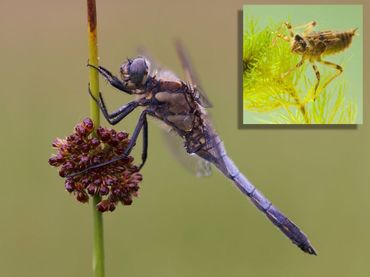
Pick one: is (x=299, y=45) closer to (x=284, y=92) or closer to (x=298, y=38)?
(x=298, y=38)

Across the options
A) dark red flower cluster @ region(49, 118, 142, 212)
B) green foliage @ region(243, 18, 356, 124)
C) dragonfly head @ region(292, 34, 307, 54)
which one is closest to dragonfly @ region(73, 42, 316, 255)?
dark red flower cluster @ region(49, 118, 142, 212)

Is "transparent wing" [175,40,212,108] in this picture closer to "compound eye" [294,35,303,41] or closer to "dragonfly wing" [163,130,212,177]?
"dragonfly wing" [163,130,212,177]

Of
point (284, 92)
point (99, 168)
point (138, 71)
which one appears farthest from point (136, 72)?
point (284, 92)

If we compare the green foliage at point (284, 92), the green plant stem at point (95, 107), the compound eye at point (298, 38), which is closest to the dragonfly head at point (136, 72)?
the green plant stem at point (95, 107)

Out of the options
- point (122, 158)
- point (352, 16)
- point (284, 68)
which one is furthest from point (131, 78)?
point (352, 16)

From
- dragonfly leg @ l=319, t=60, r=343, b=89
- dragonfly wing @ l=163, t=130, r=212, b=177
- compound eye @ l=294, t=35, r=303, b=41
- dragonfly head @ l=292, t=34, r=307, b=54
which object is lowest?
dragonfly wing @ l=163, t=130, r=212, b=177

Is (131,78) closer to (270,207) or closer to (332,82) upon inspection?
(270,207)

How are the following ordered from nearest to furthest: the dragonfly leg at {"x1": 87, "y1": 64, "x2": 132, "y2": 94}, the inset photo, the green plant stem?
the green plant stem → the dragonfly leg at {"x1": 87, "y1": 64, "x2": 132, "y2": 94} → the inset photo

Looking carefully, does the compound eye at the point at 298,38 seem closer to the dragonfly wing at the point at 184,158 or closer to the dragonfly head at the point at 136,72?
the dragonfly wing at the point at 184,158
